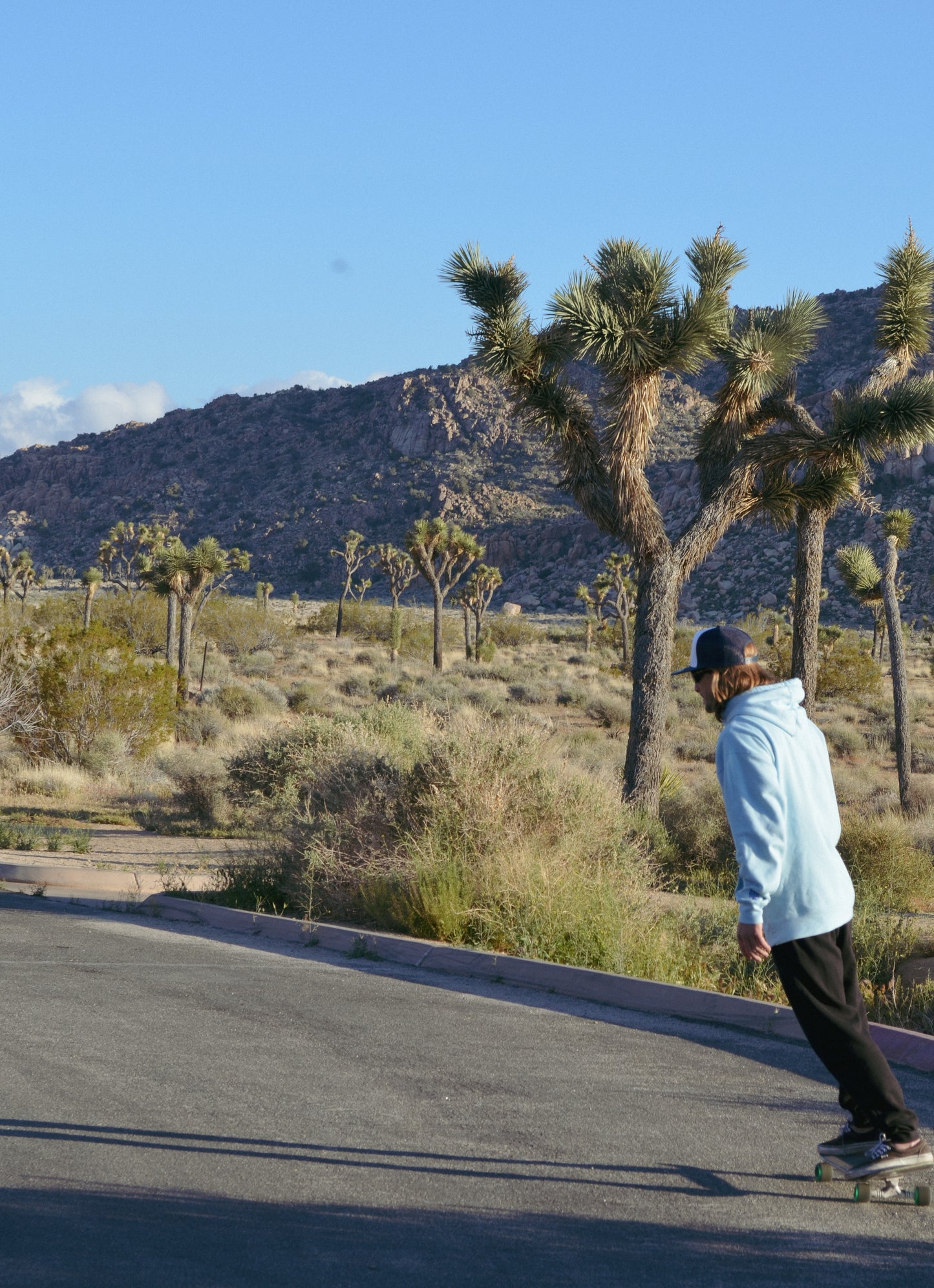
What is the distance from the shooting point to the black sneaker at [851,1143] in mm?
4148

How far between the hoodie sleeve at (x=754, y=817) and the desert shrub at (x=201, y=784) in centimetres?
1349

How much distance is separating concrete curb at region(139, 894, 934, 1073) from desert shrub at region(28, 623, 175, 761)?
1224 cm

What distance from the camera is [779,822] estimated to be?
4012 millimetres

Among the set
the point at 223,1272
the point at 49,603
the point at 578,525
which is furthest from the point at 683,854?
the point at 578,525

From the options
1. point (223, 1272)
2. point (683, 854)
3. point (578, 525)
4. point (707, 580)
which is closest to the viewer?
point (223, 1272)

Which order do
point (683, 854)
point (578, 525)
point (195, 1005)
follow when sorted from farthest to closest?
point (578, 525) → point (683, 854) → point (195, 1005)

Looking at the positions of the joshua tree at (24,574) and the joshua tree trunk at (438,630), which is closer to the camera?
the joshua tree trunk at (438,630)

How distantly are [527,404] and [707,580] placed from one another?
203 feet

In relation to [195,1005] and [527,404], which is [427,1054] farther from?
[527,404]

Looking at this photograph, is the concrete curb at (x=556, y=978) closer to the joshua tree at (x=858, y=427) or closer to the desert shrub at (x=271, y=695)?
the joshua tree at (x=858, y=427)

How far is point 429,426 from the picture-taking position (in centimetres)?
10400

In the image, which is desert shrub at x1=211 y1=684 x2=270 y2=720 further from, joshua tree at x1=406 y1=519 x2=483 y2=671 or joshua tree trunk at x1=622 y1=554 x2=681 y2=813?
joshua tree trunk at x1=622 y1=554 x2=681 y2=813

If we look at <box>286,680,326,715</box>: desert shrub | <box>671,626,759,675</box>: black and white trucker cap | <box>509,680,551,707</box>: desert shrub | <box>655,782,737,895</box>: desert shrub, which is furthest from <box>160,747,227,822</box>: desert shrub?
<box>509,680,551,707</box>: desert shrub

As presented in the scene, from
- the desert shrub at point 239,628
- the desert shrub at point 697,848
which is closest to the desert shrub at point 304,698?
the desert shrub at point 239,628
